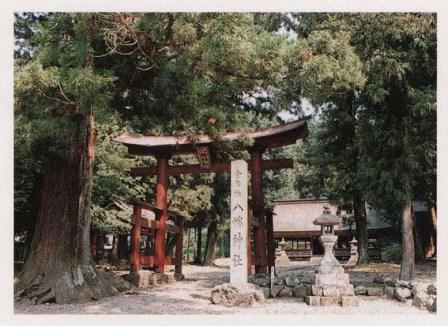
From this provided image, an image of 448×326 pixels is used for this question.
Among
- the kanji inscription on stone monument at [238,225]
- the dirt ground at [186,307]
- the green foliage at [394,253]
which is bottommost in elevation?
the dirt ground at [186,307]

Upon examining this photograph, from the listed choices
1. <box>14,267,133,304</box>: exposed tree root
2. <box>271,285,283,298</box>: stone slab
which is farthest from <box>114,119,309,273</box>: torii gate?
<box>14,267,133,304</box>: exposed tree root

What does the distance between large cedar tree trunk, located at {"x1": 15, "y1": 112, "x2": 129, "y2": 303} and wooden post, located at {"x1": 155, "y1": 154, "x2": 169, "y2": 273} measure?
7.53ft

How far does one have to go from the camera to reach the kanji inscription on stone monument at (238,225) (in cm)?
745

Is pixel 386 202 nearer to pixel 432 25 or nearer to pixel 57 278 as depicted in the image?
pixel 432 25

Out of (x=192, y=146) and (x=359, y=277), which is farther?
(x=359, y=277)

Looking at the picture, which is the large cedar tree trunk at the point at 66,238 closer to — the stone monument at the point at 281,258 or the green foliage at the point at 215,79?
the green foliage at the point at 215,79

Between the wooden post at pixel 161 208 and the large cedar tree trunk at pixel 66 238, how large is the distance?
7.53 ft

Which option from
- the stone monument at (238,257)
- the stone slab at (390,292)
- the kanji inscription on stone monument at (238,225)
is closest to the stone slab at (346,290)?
the stone slab at (390,292)

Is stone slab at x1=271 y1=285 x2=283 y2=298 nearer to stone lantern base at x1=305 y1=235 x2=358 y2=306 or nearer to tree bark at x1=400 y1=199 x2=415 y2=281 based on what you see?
stone lantern base at x1=305 y1=235 x2=358 y2=306

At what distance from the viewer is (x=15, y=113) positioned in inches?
236

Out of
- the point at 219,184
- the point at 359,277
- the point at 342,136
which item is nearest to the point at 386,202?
the point at 359,277

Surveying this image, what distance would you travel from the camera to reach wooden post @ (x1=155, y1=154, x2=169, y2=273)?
10984 mm

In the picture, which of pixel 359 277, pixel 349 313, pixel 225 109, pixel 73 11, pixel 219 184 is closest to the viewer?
pixel 73 11

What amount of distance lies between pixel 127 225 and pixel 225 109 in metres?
8.31
